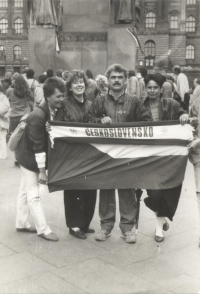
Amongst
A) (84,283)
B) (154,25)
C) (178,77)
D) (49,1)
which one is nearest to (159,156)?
(84,283)

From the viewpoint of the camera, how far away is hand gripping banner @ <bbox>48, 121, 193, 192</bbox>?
5.41 meters

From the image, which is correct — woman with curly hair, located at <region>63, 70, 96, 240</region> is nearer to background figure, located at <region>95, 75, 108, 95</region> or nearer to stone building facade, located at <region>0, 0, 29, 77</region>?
background figure, located at <region>95, 75, 108, 95</region>

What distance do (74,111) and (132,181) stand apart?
0.99 metres

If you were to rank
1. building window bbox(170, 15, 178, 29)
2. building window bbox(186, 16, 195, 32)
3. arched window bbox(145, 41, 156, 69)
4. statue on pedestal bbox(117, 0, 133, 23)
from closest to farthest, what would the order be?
statue on pedestal bbox(117, 0, 133, 23), arched window bbox(145, 41, 156, 69), building window bbox(170, 15, 178, 29), building window bbox(186, 16, 195, 32)

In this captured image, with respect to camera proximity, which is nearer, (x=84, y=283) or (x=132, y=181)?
(x=84, y=283)

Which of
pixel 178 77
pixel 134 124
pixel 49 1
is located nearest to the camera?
pixel 134 124

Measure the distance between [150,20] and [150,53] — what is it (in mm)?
5513

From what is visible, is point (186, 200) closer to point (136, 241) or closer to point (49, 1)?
point (136, 241)

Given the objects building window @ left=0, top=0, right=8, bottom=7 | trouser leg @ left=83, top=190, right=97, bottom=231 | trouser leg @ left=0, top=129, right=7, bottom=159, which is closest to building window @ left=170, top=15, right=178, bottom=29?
building window @ left=0, top=0, right=8, bottom=7

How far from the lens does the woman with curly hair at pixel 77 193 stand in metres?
5.58

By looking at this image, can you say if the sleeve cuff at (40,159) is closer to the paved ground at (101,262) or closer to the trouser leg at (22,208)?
the trouser leg at (22,208)

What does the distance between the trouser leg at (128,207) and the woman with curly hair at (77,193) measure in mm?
363

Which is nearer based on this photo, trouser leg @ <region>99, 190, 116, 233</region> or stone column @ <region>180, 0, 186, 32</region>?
trouser leg @ <region>99, 190, 116, 233</region>

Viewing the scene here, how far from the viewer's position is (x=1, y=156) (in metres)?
11.2
